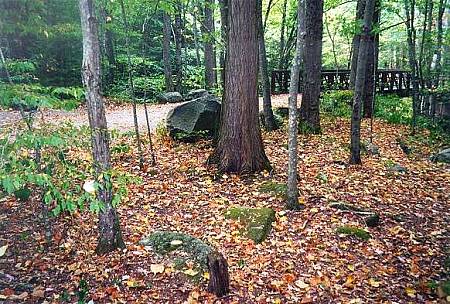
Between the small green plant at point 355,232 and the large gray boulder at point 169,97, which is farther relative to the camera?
the large gray boulder at point 169,97

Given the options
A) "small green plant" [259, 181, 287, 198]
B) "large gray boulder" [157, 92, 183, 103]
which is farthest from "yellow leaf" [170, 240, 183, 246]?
"large gray boulder" [157, 92, 183, 103]

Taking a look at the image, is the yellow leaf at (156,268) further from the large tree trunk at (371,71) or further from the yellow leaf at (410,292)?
the large tree trunk at (371,71)

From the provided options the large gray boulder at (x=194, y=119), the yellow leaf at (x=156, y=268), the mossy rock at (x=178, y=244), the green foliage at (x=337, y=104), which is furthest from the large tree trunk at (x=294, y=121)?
the green foliage at (x=337, y=104)

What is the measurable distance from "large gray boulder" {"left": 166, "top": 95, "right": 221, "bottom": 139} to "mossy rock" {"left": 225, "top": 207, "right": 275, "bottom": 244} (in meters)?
3.53

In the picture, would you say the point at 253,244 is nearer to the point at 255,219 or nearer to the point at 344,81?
the point at 255,219

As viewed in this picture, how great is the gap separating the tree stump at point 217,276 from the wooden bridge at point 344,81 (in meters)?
15.2

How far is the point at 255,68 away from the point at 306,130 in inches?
152

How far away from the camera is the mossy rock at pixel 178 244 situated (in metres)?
4.42

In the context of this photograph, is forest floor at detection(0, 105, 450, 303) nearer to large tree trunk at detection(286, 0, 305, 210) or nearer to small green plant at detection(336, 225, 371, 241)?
small green plant at detection(336, 225, 371, 241)

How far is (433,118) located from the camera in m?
12.7

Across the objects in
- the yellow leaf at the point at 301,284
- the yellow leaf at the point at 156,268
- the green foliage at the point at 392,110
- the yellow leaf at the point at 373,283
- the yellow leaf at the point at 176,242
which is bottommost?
the yellow leaf at the point at 373,283

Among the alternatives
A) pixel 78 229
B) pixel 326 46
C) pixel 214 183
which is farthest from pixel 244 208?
pixel 326 46

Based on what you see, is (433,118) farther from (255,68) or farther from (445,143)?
(255,68)

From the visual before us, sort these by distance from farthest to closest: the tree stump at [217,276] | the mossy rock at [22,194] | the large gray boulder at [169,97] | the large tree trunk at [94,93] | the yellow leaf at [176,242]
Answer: the large gray boulder at [169,97] → the mossy rock at [22,194] → the yellow leaf at [176,242] → the tree stump at [217,276] → the large tree trunk at [94,93]
